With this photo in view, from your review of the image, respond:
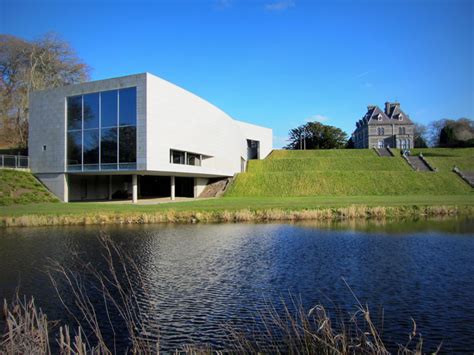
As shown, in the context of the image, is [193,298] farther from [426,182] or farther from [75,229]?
[426,182]

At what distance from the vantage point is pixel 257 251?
1370cm

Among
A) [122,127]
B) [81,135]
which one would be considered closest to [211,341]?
[122,127]

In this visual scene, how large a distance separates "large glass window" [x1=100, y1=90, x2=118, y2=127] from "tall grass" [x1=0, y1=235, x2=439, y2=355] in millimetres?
23390

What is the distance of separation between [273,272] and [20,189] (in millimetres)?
28439

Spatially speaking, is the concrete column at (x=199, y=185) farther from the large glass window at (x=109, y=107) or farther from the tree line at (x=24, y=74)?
the tree line at (x=24, y=74)

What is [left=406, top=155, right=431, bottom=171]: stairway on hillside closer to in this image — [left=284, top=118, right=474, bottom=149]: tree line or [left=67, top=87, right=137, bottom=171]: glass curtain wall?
[left=284, top=118, right=474, bottom=149]: tree line

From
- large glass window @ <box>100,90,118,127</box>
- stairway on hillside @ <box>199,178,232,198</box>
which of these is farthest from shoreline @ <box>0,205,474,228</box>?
stairway on hillside @ <box>199,178,232,198</box>

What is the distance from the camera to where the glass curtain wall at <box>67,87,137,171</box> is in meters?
31.7

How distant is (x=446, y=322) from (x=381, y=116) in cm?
8280

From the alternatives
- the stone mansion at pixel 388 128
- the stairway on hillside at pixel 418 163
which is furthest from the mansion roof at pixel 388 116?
the stairway on hillside at pixel 418 163

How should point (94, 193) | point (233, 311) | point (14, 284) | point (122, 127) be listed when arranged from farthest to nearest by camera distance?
point (94, 193) → point (122, 127) → point (14, 284) → point (233, 311)

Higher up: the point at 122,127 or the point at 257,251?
the point at 122,127

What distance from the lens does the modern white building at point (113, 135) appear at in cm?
3152

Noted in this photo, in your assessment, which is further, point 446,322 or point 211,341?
point 446,322
